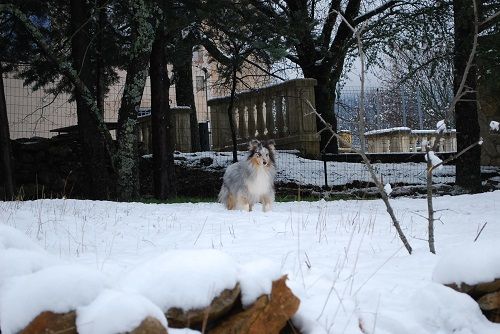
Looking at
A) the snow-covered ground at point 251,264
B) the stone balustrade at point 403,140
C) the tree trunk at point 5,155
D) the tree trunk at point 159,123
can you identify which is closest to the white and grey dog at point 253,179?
the snow-covered ground at point 251,264

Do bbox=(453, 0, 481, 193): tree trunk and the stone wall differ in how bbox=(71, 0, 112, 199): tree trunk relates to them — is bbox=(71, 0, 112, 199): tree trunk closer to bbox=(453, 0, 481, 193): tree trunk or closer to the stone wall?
the stone wall

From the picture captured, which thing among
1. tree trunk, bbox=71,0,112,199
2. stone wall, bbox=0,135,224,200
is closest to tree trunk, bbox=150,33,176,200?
tree trunk, bbox=71,0,112,199

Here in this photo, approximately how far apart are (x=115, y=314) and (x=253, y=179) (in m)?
7.12

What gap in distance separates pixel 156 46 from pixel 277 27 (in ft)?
9.98

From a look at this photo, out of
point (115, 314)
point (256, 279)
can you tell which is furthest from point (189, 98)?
point (115, 314)

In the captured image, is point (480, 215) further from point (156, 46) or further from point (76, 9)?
point (76, 9)

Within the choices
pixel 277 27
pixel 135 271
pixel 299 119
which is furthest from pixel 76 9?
pixel 135 271

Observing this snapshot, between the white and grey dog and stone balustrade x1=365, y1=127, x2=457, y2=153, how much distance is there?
15.6 meters

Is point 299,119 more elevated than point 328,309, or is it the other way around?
point 299,119

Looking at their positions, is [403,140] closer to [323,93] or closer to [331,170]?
[323,93]

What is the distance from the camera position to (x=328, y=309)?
3.79 m

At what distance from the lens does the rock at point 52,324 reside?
282 cm

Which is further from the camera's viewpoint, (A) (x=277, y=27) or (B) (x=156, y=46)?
(B) (x=156, y=46)

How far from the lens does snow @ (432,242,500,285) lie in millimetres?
4141
